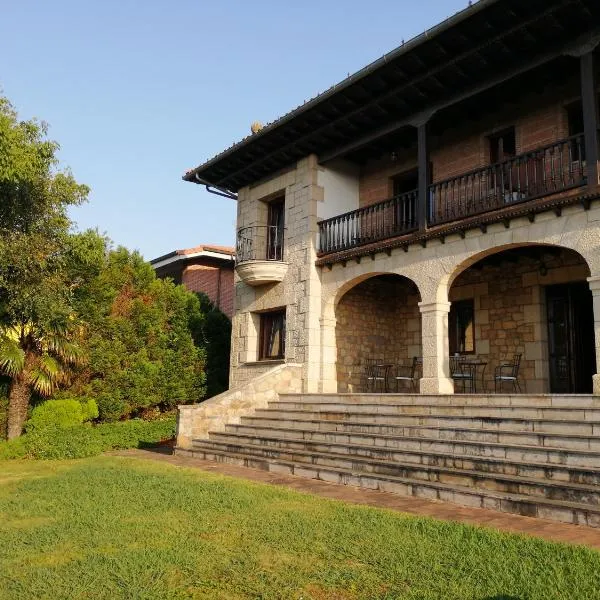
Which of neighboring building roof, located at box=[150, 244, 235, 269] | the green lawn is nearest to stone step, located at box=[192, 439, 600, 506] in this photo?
the green lawn

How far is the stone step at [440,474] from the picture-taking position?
538 cm

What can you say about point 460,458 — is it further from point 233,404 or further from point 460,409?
point 233,404

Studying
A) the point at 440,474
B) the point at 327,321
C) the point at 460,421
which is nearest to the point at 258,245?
the point at 327,321

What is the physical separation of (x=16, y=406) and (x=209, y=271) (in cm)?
935

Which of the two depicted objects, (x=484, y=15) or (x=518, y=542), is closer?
(x=518, y=542)

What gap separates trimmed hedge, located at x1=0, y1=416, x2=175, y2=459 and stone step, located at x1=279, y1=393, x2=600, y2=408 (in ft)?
10.1

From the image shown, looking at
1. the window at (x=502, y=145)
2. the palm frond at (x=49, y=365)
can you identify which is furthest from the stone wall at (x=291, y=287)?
the palm frond at (x=49, y=365)

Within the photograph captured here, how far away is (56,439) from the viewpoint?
10180mm

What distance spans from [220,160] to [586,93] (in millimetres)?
8245

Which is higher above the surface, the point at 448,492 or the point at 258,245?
the point at 258,245

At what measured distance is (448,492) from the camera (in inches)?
235

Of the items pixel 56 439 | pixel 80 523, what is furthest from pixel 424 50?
pixel 56 439

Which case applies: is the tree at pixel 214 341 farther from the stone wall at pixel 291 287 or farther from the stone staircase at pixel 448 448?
the stone staircase at pixel 448 448

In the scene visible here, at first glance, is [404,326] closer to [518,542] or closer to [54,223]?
[54,223]
